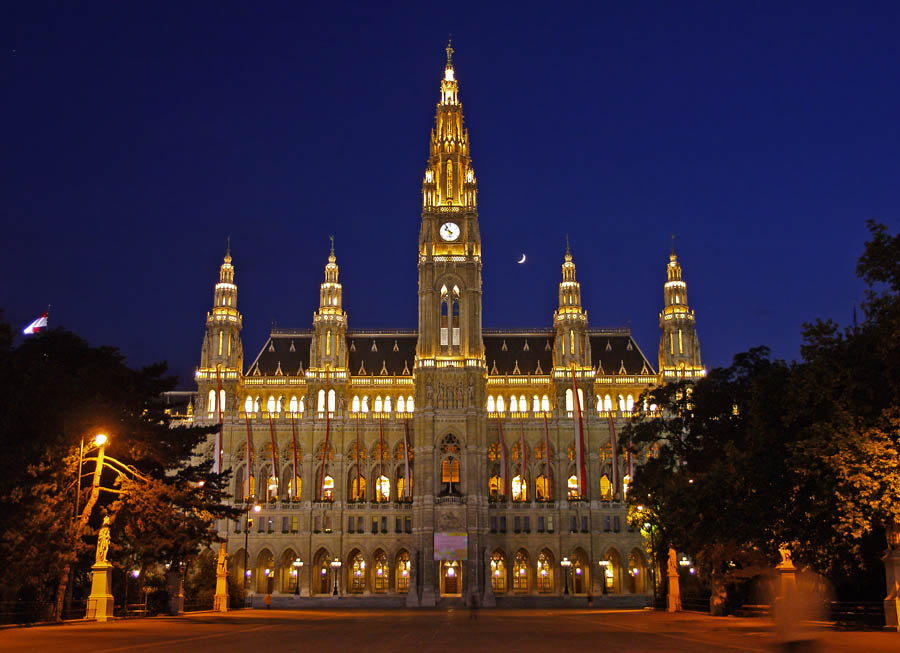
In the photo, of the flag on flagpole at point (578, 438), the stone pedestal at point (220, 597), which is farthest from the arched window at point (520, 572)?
the stone pedestal at point (220, 597)

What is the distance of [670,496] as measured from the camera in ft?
156

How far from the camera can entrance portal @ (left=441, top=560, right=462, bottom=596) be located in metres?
112

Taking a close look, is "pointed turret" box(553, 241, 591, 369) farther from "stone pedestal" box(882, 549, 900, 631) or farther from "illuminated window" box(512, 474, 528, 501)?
"stone pedestal" box(882, 549, 900, 631)

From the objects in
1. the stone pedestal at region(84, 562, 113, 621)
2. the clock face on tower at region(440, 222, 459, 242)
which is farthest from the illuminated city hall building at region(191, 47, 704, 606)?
the stone pedestal at region(84, 562, 113, 621)

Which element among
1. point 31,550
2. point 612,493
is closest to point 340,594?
point 612,493

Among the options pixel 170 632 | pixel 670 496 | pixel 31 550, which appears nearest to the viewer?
pixel 170 632

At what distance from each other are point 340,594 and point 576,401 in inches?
1401

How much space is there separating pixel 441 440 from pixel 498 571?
690 inches

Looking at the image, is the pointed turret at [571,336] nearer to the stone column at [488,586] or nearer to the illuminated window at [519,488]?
the illuminated window at [519,488]

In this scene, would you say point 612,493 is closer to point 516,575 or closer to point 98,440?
point 516,575

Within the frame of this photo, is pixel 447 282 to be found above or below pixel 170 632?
above

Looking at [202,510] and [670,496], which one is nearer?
[670,496]

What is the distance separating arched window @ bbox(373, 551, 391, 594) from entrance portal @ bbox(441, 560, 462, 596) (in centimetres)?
750

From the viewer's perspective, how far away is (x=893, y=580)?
123ft
